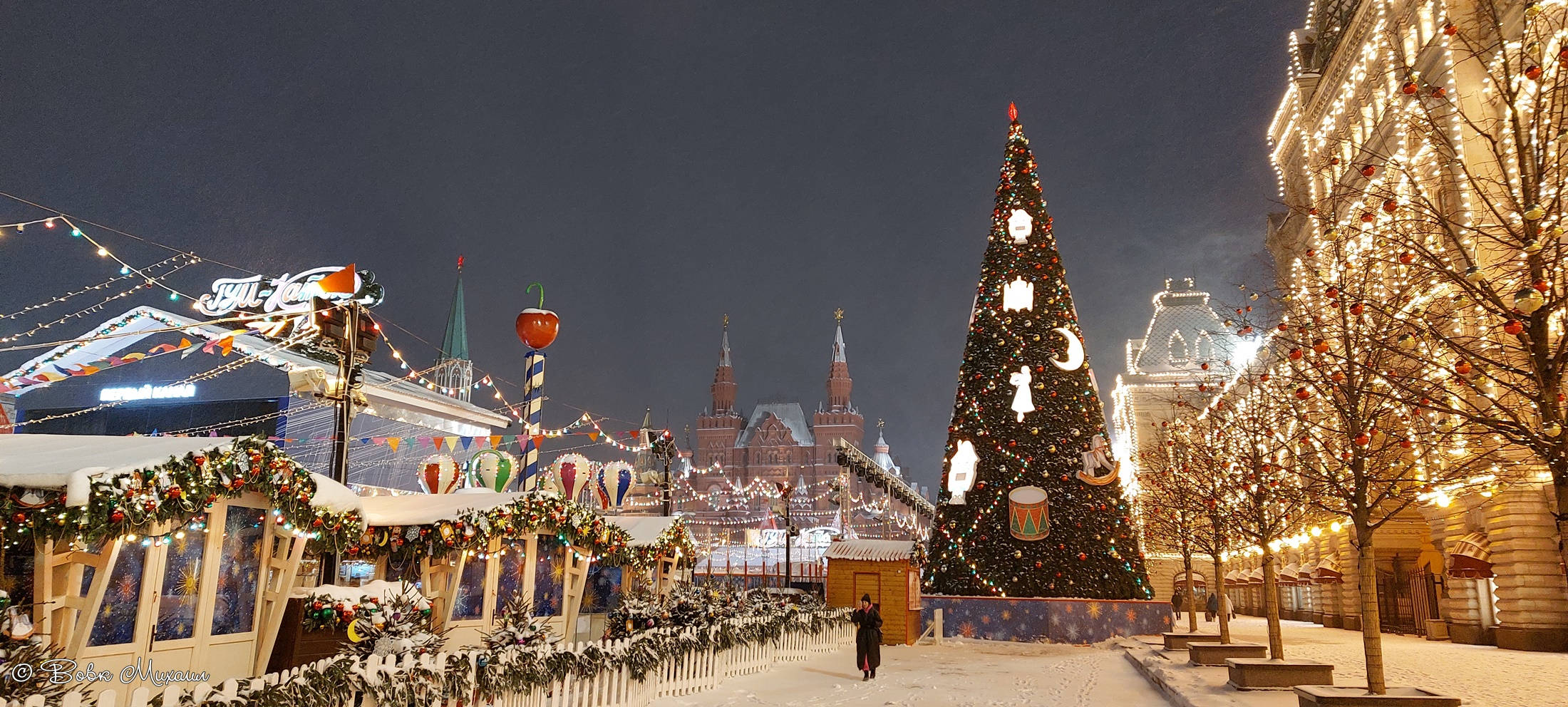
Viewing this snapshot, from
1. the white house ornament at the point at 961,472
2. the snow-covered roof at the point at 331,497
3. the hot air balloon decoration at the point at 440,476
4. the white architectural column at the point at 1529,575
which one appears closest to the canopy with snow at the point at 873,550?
the white house ornament at the point at 961,472

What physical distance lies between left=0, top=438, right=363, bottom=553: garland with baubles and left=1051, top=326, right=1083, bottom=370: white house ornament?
1772 cm

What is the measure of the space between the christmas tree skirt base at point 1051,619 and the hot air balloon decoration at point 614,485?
8.63m

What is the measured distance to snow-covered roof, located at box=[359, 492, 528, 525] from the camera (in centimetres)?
1262

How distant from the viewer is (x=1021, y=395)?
22625 mm

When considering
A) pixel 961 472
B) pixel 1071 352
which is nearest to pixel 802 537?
pixel 961 472

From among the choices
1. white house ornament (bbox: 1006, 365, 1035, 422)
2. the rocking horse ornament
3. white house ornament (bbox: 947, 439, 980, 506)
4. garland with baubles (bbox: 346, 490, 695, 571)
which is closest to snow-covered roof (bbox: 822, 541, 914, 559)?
white house ornament (bbox: 947, 439, 980, 506)

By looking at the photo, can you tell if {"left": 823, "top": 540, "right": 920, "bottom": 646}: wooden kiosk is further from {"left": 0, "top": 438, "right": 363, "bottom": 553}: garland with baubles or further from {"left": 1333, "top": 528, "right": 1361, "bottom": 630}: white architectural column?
{"left": 1333, "top": 528, "right": 1361, "bottom": 630}: white architectural column

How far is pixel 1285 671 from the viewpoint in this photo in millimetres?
11547

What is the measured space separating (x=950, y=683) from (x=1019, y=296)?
12326mm

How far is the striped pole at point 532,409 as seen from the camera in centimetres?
1777

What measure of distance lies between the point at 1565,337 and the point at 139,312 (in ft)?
98.9

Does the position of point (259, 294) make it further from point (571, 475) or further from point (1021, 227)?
point (1021, 227)

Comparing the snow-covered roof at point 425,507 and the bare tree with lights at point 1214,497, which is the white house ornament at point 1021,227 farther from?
the snow-covered roof at point 425,507

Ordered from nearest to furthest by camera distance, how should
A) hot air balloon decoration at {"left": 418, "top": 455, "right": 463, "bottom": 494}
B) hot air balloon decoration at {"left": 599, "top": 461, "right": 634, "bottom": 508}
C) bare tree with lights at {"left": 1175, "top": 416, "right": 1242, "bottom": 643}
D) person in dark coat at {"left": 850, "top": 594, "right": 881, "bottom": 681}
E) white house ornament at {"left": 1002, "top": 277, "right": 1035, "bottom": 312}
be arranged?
person in dark coat at {"left": 850, "top": 594, "right": 881, "bottom": 681}, bare tree with lights at {"left": 1175, "top": 416, "right": 1242, "bottom": 643}, hot air balloon decoration at {"left": 418, "top": 455, "right": 463, "bottom": 494}, hot air balloon decoration at {"left": 599, "top": 461, "right": 634, "bottom": 508}, white house ornament at {"left": 1002, "top": 277, "right": 1035, "bottom": 312}
